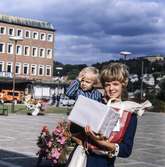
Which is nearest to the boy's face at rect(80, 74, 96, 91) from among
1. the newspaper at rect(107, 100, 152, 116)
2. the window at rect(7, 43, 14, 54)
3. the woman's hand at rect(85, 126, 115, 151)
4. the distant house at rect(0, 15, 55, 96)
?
the newspaper at rect(107, 100, 152, 116)

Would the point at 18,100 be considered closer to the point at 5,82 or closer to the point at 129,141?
the point at 5,82

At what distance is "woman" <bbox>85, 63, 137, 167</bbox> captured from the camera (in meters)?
3.95

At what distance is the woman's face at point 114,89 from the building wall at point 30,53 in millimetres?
109932

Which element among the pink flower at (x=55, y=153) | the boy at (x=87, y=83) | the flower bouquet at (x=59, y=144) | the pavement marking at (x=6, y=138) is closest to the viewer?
the boy at (x=87, y=83)

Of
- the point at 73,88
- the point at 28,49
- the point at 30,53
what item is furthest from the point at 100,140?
the point at 30,53

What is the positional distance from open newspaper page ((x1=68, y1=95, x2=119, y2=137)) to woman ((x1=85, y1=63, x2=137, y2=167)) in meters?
0.11

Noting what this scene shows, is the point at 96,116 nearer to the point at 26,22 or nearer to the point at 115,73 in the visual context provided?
the point at 115,73

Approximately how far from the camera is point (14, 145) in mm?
17422

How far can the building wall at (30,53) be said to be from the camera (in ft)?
384

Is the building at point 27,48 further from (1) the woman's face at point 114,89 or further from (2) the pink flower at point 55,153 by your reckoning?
(1) the woman's face at point 114,89

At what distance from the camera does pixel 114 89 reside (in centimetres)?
402

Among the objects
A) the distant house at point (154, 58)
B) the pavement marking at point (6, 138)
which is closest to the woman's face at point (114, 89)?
the pavement marking at point (6, 138)

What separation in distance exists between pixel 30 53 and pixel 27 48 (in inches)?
50.6

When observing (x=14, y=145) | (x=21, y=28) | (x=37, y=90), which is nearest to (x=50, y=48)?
(x=21, y=28)
